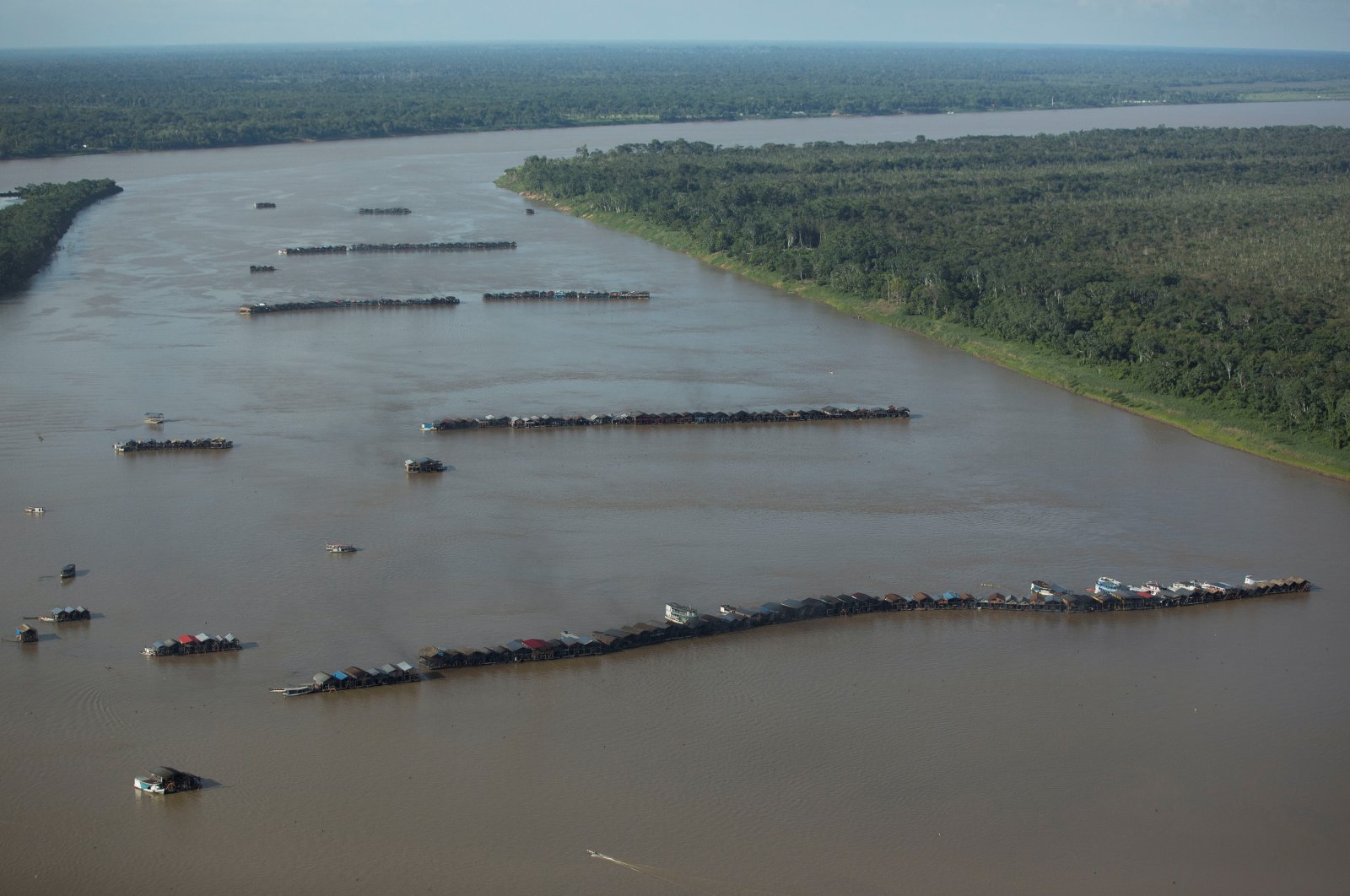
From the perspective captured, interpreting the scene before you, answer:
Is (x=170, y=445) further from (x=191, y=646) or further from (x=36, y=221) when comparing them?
(x=36, y=221)

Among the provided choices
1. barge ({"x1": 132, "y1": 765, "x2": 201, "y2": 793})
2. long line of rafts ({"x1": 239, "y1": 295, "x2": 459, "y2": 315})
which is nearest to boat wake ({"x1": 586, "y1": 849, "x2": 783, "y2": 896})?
barge ({"x1": 132, "y1": 765, "x2": 201, "y2": 793})

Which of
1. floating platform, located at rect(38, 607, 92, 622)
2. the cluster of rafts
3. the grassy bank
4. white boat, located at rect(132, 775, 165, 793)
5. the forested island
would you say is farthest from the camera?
the forested island

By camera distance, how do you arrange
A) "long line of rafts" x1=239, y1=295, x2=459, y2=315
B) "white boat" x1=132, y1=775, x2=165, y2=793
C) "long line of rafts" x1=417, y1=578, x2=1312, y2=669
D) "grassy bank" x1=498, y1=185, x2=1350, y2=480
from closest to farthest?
"white boat" x1=132, y1=775, x2=165, y2=793
"long line of rafts" x1=417, y1=578, x2=1312, y2=669
"grassy bank" x1=498, y1=185, x2=1350, y2=480
"long line of rafts" x1=239, y1=295, x2=459, y2=315

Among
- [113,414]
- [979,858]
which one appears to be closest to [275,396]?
[113,414]

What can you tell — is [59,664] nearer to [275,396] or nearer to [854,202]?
[275,396]

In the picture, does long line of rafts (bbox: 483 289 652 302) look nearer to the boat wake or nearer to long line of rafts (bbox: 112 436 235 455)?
long line of rafts (bbox: 112 436 235 455)

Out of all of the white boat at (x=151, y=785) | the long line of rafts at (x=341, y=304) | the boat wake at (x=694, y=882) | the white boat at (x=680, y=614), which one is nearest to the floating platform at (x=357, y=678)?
the white boat at (x=151, y=785)

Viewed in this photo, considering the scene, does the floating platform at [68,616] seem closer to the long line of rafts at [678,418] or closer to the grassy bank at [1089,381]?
the long line of rafts at [678,418]
